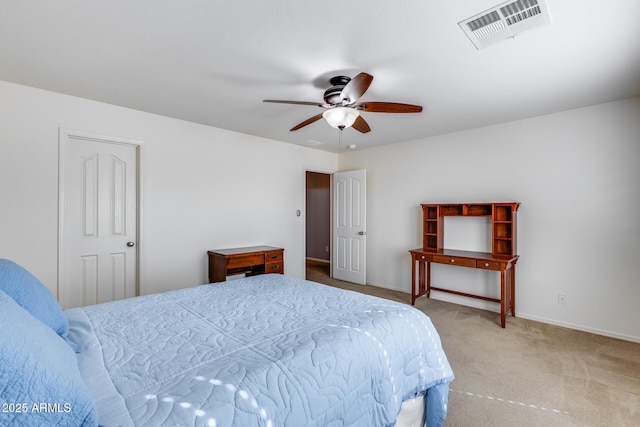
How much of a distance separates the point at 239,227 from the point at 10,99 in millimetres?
2496

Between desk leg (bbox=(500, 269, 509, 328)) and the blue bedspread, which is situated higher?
the blue bedspread

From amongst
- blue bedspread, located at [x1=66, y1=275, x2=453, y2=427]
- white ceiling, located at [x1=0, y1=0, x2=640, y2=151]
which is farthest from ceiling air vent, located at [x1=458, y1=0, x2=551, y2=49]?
blue bedspread, located at [x1=66, y1=275, x2=453, y2=427]

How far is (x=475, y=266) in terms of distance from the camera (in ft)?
11.4

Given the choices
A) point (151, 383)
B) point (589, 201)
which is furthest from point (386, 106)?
point (589, 201)

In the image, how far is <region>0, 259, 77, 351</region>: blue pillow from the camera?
1.19 meters

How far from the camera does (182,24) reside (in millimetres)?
1797

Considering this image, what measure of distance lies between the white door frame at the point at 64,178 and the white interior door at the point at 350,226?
10.2 feet

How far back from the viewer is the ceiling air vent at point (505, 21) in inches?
64.2

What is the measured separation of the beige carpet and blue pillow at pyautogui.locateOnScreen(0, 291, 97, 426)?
6.33 feet

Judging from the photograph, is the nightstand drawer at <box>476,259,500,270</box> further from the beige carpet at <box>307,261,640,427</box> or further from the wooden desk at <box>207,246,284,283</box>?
the wooden desk at <box>207,246,284,283</box>

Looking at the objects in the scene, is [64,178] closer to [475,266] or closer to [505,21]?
[505,21]

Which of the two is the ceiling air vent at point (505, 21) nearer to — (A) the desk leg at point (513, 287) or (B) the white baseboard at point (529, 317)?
(A) the desk leg at point (513, 287)

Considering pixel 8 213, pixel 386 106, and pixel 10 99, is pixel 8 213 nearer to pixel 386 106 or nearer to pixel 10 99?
pixel 10 99

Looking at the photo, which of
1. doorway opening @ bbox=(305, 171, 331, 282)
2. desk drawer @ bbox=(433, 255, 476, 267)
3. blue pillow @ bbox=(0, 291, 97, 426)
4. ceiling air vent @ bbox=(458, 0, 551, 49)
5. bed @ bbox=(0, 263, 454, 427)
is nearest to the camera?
blue pillow @ bbox=(0, 291, 97, 426)
